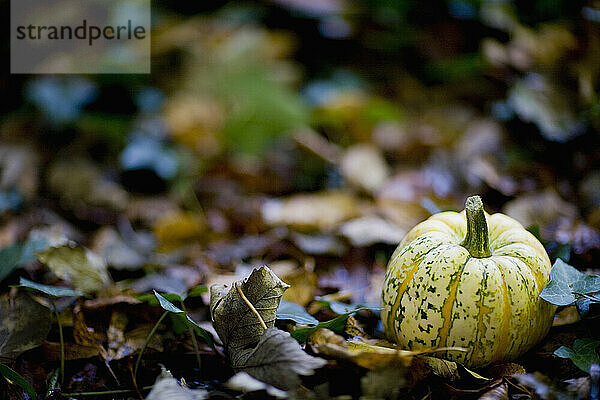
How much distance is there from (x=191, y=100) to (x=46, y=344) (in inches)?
79.8

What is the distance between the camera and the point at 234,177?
2.77 m

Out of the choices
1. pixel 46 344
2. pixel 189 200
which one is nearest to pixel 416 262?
pixel 46 344

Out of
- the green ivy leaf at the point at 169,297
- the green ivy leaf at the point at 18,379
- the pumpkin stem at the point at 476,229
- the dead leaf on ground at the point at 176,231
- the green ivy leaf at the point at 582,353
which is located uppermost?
the pumpkin stem at the point at 476,229

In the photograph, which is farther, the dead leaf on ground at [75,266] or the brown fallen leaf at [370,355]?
the dead leaf on ground at [75,266]

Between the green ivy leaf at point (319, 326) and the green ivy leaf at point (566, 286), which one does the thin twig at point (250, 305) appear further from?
the green ivy leaf at point (566, 286)

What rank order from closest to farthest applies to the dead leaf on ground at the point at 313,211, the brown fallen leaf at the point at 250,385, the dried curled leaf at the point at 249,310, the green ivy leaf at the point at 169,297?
the brown fallen leaf at the point at 250,385
the dried curled leaf at the point at 249,310
the green ivy leaf at the point at 169,297
the dead leaf on ground at the point at 313,211

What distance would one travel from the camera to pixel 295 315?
122 centimetres

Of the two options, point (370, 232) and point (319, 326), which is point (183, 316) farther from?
point (370, 232)

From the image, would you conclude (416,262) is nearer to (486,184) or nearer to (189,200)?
(486,184)

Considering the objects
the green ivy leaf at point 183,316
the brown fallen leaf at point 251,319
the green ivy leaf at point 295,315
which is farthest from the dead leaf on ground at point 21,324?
the green ivy leaf at point 295,315

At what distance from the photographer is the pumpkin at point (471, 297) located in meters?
1.09

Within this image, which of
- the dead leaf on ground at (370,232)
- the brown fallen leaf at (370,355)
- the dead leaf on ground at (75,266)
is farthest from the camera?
the dead leaf on ground at (370,232)

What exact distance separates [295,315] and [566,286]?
59cm

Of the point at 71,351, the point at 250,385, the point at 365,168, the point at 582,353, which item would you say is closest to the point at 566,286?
the point at 582,353
